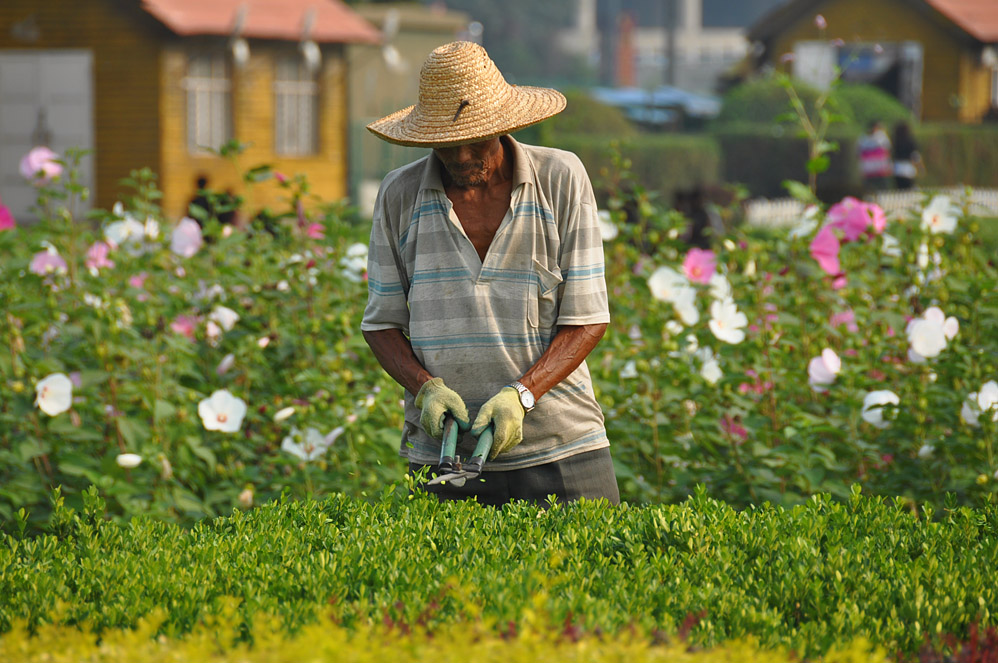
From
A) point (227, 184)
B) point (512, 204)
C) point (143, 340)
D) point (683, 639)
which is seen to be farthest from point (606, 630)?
point (227, 184)

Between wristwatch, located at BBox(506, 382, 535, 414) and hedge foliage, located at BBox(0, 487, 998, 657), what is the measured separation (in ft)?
0.73

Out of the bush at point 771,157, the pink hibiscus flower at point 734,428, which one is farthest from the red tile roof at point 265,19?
the pink hibiscus flower at point 734,428

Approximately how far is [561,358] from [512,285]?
202 mm

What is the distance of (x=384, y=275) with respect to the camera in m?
2.93

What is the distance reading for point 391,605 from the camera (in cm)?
216

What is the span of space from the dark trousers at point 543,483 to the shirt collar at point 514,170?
2.20 feet

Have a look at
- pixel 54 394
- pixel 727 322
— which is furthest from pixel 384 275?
pixel 727 322

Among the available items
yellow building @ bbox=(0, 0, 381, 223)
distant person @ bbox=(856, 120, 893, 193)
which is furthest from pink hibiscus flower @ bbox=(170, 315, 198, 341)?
distant person @ bbox=(856, 120, 893, 193)

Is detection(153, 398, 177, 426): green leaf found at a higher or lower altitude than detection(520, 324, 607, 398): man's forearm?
lower

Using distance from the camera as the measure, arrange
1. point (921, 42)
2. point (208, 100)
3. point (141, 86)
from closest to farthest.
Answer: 1. point (141, 86)
2. point (208, 100)
3. point (921, 42)

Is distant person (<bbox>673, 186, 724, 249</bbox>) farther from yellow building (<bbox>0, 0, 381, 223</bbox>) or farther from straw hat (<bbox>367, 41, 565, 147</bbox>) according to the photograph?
yellow building (<bbox>0, 0, 381, 223</bbox>)

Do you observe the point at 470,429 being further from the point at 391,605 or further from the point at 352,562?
the point at 391,605

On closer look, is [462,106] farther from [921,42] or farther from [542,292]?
[921,42]

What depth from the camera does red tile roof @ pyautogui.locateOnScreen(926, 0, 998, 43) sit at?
80.9 feet
